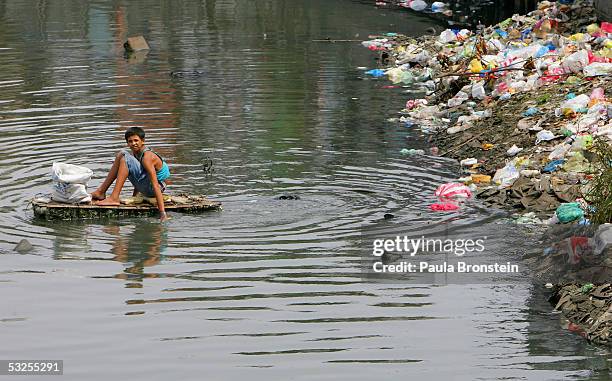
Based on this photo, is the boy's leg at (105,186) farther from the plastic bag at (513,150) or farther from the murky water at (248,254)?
the plastic bag at (513,150)

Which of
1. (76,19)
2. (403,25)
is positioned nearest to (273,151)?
(403,25)

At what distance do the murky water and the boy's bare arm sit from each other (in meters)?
0.16

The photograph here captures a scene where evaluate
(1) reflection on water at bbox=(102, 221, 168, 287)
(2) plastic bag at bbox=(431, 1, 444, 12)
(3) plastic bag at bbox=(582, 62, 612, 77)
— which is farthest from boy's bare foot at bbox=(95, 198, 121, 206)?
(2) plastic bag at bbox=(431, 1, 444, 12)

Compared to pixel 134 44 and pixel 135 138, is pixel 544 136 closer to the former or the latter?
pixel 135 138

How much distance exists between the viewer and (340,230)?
10.1 metres

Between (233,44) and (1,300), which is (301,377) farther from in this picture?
(233,44)

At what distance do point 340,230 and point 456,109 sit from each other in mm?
5875

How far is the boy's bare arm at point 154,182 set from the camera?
10.2m

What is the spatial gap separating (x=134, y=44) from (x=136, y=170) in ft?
39.3

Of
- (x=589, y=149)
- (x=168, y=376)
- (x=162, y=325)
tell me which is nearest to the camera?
(x=168, y=376)

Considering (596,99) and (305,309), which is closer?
(305,309)

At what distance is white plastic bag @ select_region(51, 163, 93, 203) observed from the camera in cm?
1017

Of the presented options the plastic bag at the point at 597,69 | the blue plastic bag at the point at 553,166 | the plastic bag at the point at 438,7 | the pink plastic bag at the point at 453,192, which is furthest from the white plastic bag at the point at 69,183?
the plastic bag at the point at 438,7

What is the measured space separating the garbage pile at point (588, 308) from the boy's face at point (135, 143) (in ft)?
13.5
